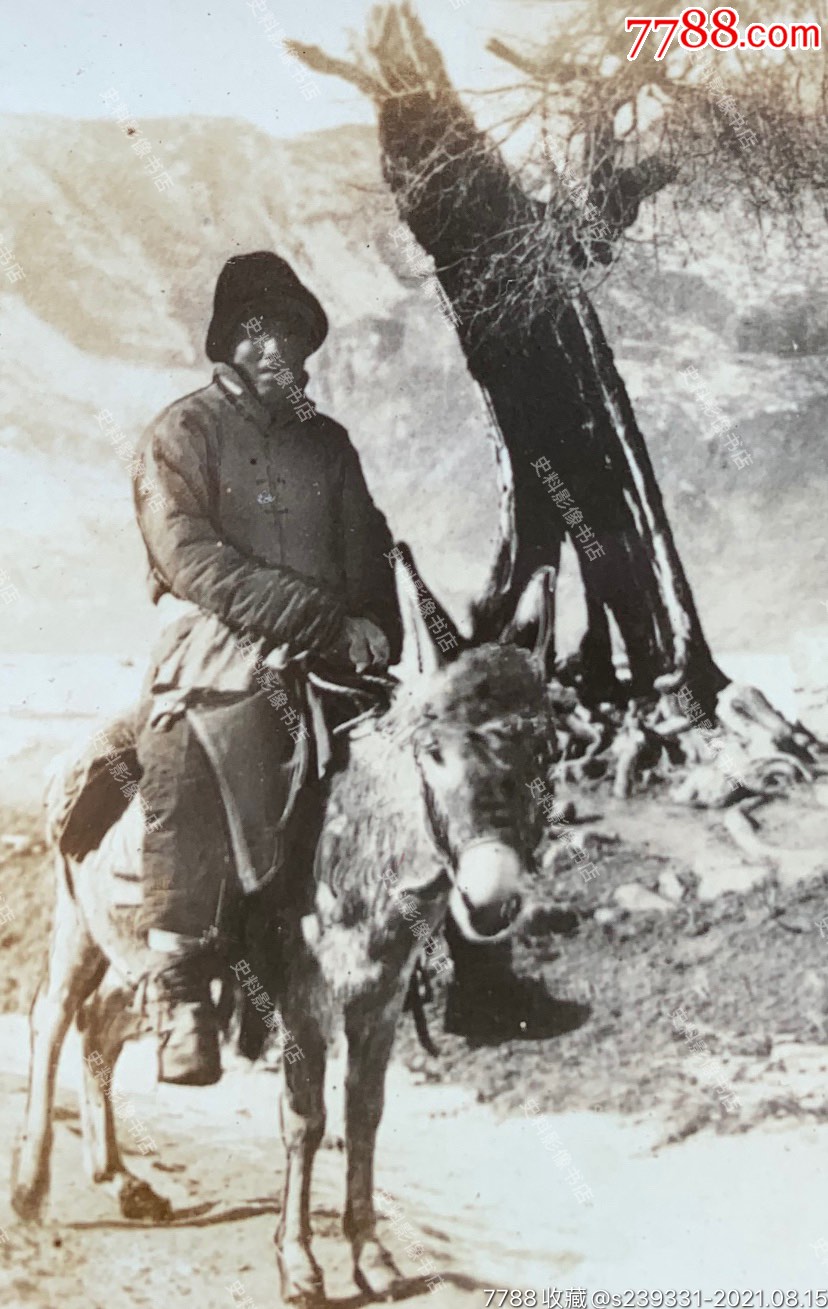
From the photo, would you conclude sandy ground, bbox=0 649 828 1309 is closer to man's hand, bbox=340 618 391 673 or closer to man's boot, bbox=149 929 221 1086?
man's boot, bbox=149 929 221 1086

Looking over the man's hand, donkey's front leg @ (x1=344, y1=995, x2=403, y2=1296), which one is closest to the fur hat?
the man's hand

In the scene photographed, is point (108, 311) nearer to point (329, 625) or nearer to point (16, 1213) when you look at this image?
point (329, 625)

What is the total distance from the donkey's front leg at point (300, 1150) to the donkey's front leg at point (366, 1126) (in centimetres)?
10

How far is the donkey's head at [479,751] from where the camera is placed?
118 inches

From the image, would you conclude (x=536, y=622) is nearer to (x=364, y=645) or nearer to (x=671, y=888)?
(x=364, y=645)

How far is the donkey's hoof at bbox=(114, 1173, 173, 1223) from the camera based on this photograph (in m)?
2.99

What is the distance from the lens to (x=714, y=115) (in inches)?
132

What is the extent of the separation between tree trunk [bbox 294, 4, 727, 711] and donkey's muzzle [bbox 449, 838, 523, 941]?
668 mm

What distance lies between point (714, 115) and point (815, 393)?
39.9 inches

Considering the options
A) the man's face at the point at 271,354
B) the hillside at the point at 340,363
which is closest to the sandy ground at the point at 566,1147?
the hillside at the point at 340,363

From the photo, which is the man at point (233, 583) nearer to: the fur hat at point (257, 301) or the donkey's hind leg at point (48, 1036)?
the fur hat at point (257, 301)

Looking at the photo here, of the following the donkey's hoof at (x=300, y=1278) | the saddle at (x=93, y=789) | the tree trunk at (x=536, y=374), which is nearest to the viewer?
the donkey's hoof at (x=300, y=1278)

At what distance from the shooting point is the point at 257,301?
3.28 meters

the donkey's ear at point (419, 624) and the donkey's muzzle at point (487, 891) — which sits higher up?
the donkey's ear at point (419, 624)
